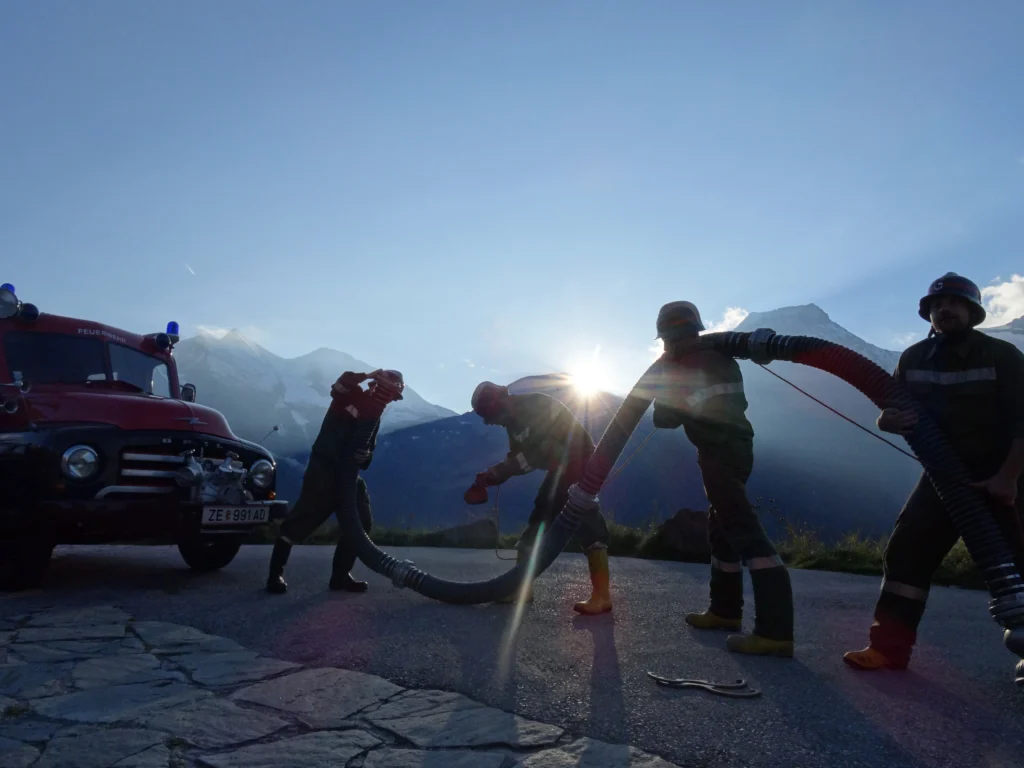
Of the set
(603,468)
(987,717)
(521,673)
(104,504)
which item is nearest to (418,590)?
(603,468)

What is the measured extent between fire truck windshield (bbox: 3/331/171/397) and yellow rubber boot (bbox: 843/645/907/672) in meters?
6.26

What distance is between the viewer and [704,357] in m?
4.24

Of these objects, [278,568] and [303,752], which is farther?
[278,568]

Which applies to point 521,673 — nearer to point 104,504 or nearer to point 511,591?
point 511,591

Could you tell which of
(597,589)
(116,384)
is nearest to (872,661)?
(597,589)

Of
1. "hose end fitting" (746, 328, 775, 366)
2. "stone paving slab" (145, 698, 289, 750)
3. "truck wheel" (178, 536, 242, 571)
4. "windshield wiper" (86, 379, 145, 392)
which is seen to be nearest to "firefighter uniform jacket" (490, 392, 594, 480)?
"hose end fitting" (746, 328, 775, 366)

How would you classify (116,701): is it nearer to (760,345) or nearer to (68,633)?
(68,633)

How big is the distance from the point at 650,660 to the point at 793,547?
6.42 metres

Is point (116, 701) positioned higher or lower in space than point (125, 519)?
lower

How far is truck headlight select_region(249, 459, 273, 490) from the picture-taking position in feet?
21.4

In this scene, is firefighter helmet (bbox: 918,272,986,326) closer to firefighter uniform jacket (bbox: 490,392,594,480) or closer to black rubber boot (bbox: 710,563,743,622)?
black rubber boot (bbox: 710,563,743,622)

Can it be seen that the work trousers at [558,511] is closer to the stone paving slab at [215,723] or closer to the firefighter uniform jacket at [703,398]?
Answer: the firefighter uniform jacket at [703,398]

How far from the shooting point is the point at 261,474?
21.6ft

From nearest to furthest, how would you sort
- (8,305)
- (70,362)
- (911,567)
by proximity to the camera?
1. (911,567)
2. (8,305)
3. (70,362)
